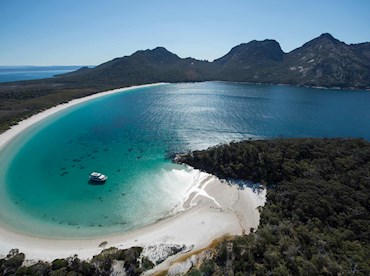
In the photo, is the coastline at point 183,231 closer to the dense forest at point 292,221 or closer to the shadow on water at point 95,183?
the dense forest at point 292,221

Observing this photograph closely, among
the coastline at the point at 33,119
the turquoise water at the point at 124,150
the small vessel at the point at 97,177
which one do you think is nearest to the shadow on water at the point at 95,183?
the small vessel at the point at 97,177

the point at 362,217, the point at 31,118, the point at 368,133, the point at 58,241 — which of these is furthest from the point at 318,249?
the point at 31,118

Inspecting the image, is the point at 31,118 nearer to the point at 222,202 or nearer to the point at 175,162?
the point at 175,162

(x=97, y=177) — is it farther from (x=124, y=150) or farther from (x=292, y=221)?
(x=292, y=221)

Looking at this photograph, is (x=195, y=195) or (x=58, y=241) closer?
(x=58, y=241)

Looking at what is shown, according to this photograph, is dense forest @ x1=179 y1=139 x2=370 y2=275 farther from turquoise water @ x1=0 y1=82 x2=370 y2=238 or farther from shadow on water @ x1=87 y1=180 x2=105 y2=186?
shadow on water @ x1=87 y1=180 x2=105 y2=186
